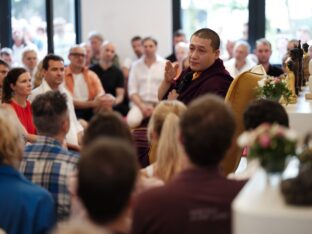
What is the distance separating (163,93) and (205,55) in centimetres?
38

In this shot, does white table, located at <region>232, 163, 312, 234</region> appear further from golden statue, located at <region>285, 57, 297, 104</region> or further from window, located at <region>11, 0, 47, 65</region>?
window, located at <region>11, 0, 47, 65</region>

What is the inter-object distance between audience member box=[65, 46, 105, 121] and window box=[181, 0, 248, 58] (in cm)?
291

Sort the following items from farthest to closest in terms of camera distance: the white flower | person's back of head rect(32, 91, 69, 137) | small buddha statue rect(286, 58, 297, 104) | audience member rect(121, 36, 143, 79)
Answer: audience member rect(121, 36, 143, 79)
small buddha statue rect(286, 58, 297, 104)
the white flower
person's back of head rect(32, 91, 69, 137)

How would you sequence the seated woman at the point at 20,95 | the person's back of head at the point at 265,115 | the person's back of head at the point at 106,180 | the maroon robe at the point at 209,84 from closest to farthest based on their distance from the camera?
1. the person's back of head at the point at 106,180
2. the person's back of head at the point at 265,115
3. the maroon robe at the point at 209,84
4. the seated woman at the point at 20,95

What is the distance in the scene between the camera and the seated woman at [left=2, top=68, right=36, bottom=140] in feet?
18.8

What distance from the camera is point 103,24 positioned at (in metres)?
11.0

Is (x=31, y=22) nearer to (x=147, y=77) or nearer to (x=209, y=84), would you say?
(x=147, y=77)

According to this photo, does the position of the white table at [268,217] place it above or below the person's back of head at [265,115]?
below

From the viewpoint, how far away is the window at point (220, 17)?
1089 cm

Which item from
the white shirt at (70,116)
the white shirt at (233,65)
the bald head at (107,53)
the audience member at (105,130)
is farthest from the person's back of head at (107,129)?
the bald head at (107,53)

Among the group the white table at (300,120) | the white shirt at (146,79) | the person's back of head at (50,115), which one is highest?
the person's back of head at (50,115)

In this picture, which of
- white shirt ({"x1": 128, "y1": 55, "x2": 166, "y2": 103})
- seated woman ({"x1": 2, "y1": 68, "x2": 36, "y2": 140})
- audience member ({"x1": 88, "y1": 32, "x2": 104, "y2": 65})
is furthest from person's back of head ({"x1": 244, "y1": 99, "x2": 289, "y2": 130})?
audience member ({"x1": 88, "y1": 32, "x2": 104, "y2": 65})

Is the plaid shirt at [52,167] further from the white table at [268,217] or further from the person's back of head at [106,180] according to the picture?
the person's back of head at [106,180]

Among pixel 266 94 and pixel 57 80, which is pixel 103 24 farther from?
pixel 266 94
